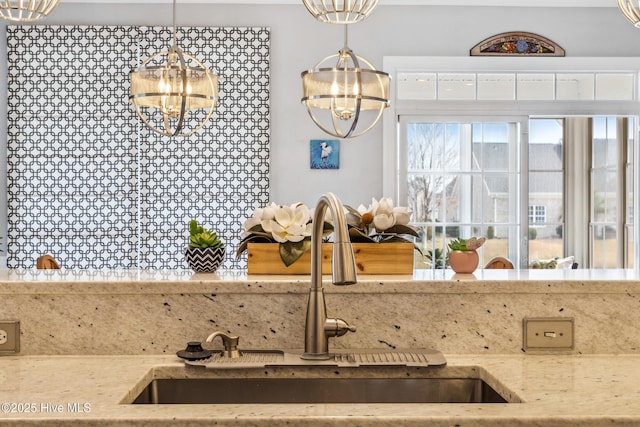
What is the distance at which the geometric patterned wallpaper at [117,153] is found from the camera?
5207 millimetres

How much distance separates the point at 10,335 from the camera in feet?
4.97

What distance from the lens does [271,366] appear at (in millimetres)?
1419

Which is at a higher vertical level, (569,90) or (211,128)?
(569,90)

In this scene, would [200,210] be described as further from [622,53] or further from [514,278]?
[514,278]

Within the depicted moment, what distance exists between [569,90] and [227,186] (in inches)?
111

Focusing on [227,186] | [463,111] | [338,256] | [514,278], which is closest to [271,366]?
[338,256]

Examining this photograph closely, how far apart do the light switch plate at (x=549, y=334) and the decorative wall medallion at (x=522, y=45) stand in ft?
13.6

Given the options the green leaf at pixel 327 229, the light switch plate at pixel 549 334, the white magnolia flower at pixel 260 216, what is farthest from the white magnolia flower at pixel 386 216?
the light switch plate at pixel 549 334

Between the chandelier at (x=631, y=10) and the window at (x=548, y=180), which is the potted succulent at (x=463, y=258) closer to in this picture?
the chandelier at (x=631, y=10)

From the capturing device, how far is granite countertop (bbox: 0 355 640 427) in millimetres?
1076

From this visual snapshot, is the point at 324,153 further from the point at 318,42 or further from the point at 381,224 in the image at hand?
the point at 381,224

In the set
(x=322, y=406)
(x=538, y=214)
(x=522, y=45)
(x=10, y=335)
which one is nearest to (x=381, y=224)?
(x=322, y=406)

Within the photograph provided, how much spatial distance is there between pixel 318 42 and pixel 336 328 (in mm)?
4192

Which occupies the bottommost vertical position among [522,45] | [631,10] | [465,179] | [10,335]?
[10,335]
